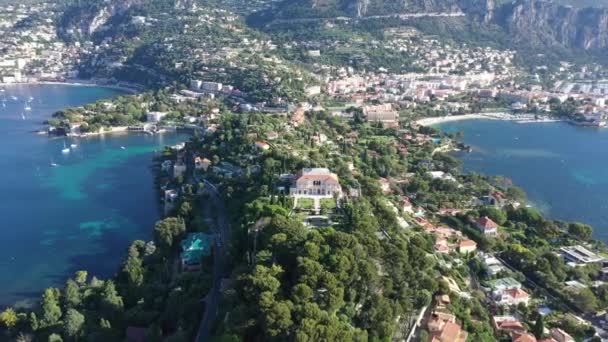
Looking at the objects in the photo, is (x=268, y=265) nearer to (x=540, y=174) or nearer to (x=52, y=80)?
(x=540, y=174)

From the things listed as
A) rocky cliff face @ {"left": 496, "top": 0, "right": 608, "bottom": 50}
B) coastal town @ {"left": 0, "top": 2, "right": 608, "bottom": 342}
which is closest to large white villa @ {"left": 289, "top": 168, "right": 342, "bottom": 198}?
coastal town @ {"left": 0, "top": 2, "right": 608, "bottom": 342}

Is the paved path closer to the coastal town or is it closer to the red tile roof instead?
the coastal town

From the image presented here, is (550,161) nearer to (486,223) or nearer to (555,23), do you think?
(486,223)

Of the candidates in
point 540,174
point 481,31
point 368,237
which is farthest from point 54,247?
point 481,31

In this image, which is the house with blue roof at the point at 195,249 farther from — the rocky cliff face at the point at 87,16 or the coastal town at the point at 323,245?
the rocky cliff face at the point at 87,16

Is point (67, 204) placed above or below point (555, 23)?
below

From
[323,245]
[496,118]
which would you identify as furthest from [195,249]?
[496,118]

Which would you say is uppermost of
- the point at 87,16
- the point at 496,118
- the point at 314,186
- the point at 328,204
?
the point at 87,16
